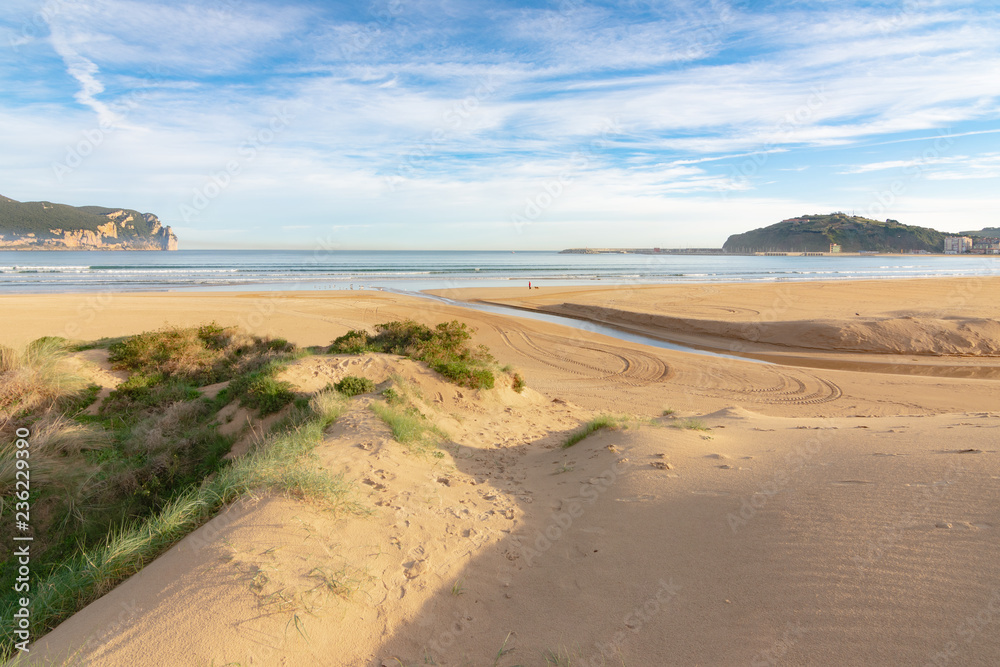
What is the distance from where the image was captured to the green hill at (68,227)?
461 feet

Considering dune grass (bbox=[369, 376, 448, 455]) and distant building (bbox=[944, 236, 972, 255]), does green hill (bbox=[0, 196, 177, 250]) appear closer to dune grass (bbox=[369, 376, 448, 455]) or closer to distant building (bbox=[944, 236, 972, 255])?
dune grass (bbox=[369, 376, 448, 455])

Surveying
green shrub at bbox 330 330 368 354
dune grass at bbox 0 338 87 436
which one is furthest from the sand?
dune grass at bbox 0 338 87 436

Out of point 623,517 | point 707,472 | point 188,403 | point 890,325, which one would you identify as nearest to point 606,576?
point 623,517

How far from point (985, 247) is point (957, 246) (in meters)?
9.33

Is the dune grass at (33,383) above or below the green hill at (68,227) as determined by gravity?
below

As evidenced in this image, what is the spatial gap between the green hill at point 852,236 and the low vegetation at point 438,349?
170 meters

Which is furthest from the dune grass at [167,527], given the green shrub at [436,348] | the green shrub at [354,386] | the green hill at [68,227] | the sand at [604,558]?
the green hill at [68,227]

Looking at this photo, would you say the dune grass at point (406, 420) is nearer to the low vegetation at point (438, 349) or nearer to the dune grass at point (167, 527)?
the dune grass at point (167, 527)

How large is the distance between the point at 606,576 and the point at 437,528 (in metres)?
1.67

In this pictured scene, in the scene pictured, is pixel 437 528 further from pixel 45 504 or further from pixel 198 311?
pixel 198 311

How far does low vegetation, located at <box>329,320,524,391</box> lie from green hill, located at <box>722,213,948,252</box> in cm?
16971

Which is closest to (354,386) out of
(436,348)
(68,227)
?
Result: (436,348)

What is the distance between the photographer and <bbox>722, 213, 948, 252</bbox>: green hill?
151 m

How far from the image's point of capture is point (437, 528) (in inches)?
192
